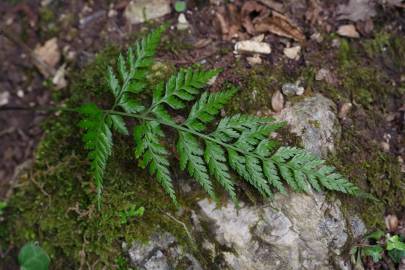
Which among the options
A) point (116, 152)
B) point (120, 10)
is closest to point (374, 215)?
point (116, 152)

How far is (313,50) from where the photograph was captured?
3396 millimetres

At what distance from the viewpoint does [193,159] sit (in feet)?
9.27

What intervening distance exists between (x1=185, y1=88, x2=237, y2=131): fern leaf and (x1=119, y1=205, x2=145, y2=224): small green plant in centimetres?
70

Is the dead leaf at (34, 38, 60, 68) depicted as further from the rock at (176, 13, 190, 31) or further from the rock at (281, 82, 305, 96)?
the rock at (281, 82, 305, 96)

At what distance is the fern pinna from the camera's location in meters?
2.76

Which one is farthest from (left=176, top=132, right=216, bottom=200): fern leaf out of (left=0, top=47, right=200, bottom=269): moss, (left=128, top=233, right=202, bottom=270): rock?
(left=128, top=233, right=202, bottom=270): rock

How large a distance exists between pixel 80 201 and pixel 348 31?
2.53m

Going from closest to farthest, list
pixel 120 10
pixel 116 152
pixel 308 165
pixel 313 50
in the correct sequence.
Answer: pixel 308 165
pixel 116 152
pixel 313 50
pixel 120 10

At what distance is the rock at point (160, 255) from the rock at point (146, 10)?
6.14ft

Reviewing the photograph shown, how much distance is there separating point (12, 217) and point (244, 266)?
1.92m

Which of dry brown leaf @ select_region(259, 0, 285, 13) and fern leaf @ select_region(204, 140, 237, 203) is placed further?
dry brown leaf @ select_region(259, 0, 285, 13)

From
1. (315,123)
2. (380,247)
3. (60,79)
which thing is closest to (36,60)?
(60,79)

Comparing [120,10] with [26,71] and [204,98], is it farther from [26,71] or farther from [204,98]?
[204,98]

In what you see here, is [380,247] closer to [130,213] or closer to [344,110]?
[344,110]
